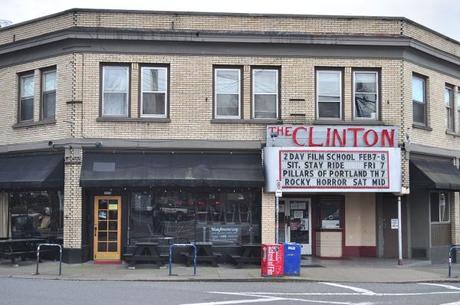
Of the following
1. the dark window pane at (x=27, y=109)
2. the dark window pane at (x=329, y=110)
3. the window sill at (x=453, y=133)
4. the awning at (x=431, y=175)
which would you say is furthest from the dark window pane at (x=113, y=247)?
Answer: the window sill at (x=453, y=133)

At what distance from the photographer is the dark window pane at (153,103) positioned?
20.3 meters

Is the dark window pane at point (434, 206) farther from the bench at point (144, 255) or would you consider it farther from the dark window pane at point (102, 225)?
the dark window pane at point (102, 225)

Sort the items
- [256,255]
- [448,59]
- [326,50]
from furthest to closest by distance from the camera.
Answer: [448,59] < [326,50] < [256,255]

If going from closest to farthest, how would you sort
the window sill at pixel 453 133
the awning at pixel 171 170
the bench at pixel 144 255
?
the bench at pixel 144 255 → the awning at pixel 171 170 → the window sill at pixel 453 133

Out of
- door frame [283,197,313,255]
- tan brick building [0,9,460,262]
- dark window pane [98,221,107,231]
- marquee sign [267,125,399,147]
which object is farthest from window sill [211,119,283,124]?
dark window pane [98,221,107,231]

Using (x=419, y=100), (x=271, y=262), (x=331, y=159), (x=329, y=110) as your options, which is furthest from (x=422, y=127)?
(x=271, y=262)

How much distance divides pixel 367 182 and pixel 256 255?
4.48 metres

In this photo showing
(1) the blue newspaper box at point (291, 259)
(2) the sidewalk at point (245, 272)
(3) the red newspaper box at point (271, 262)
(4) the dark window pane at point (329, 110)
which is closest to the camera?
(2) the sidewalk at point (245, 272)

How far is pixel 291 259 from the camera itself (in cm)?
1689

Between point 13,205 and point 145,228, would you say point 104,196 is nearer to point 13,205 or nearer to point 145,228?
point 145,228

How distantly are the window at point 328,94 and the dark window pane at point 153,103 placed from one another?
5.30m

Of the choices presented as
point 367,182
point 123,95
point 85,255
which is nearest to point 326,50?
point 367,182

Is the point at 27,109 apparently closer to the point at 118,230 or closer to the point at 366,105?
the point at 118,230

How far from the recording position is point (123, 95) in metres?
20.2
